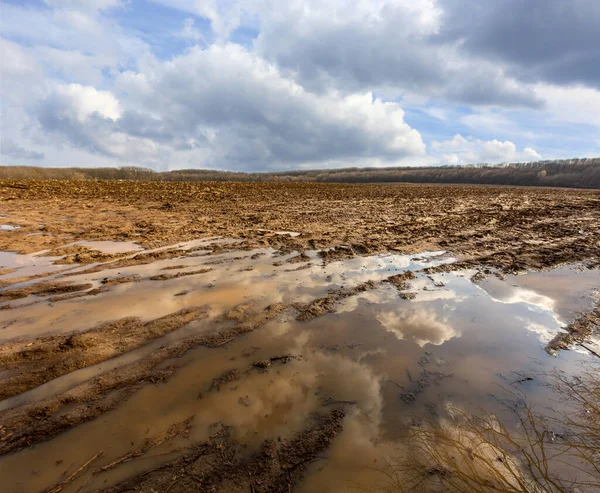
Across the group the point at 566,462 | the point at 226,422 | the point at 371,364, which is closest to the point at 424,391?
the point at 371,364

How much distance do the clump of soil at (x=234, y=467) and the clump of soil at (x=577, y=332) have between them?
376cm

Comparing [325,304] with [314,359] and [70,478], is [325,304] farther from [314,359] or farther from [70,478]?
[70,478]

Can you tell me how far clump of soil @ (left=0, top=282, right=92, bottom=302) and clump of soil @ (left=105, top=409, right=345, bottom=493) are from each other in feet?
15.1

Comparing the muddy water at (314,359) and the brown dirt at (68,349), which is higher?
the brown dirt at (68,349)

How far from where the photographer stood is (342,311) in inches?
200

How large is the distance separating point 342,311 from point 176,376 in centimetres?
273

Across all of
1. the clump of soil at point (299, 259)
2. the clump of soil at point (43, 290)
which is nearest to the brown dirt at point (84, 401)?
the clump of soil at point (43, 290)

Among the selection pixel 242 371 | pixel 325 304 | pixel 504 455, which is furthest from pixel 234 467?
pixel 325 304

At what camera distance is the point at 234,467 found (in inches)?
94.3

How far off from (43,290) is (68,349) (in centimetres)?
251

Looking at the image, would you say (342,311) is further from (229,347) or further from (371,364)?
(229,347)

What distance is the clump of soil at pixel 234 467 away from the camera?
88.7 inches

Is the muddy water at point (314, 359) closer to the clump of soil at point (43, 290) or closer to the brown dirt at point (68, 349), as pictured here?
the brown dirt at point (68, 349)

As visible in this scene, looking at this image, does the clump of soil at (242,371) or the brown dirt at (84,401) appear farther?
the clump of soil at (242,371)
